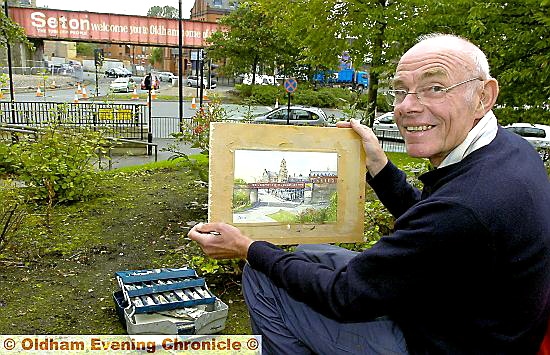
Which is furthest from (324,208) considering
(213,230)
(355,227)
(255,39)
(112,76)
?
(112,76)

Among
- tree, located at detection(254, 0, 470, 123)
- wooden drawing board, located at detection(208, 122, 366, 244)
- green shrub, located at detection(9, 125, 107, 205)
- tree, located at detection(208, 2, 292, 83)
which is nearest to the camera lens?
wooden drawing board, located at detection(208, 122, 366, 244)

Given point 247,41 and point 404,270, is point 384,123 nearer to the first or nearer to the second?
point 247,41

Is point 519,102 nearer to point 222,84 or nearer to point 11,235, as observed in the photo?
point 11,235

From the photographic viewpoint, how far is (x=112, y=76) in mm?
49938

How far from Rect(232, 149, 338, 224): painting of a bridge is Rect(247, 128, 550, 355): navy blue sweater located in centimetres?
67

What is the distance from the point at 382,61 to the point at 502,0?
6.12 meters

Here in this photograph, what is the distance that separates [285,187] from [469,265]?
1.07m

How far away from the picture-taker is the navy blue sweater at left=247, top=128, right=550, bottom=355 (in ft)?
4.96

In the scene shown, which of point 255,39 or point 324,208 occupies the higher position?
point 255,39

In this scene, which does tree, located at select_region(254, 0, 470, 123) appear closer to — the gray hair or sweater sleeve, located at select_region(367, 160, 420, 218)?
sweater sleeve, located at select_region(367, 160, 420, 218)

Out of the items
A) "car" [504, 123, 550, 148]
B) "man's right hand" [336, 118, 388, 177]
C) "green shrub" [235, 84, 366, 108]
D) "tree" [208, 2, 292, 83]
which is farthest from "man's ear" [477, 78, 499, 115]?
"green shrub" [235, 84, 366, 108]

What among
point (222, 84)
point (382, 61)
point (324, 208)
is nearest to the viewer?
point (324, 208)

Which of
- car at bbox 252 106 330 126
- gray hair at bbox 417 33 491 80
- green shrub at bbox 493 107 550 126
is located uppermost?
gray hair at bbox 417 33 491 80

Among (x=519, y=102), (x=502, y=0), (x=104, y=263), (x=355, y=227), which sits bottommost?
(x=104, y=263)
